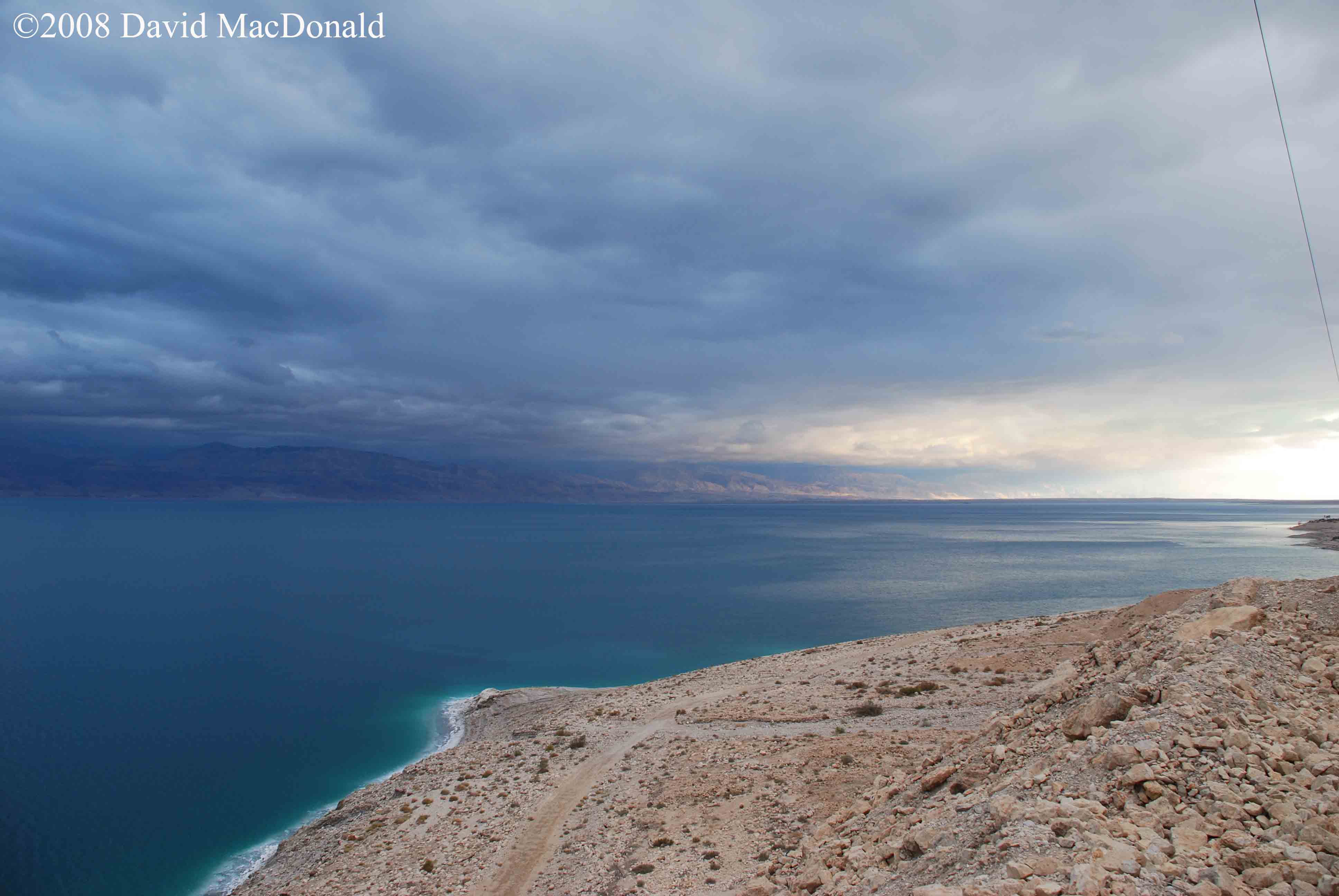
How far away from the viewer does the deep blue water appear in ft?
99.7

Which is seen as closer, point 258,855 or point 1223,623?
point 1223,623

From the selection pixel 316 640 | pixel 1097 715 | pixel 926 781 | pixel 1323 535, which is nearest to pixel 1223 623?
pixel 1097 715

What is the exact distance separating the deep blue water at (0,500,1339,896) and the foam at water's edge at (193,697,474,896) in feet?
1.17

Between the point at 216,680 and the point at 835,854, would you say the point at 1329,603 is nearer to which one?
the point at 835,854

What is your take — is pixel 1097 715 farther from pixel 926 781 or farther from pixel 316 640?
pixel 316 640

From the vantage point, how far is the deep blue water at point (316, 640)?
30.4m

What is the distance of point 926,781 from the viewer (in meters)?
13.6

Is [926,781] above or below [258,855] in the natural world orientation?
above

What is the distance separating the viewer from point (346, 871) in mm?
20859

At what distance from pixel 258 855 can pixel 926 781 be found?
86.9 feet

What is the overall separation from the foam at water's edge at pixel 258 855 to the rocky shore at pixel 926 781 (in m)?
1.25

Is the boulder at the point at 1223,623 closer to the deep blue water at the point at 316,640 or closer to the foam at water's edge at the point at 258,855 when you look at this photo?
the foam at water's edge at the point at 258,855

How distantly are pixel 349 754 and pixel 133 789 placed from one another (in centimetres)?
952

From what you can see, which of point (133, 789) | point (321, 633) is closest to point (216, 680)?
point (321, 633)
